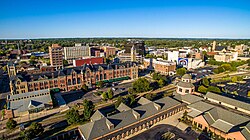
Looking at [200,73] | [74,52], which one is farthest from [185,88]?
[74,52]

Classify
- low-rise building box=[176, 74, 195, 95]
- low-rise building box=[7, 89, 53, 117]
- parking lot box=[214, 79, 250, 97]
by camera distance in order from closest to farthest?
1. low-rise building box=[7, 89, 53, 117]
2. low-rise building box=[176, 74, 195, 95]
3. parking lot box=[214, 79, 250, 97]

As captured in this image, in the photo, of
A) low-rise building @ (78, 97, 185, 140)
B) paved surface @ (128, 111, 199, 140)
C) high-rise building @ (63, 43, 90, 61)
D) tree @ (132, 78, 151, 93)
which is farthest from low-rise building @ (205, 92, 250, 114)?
high-rise building @ (63, 43, 90, 61)

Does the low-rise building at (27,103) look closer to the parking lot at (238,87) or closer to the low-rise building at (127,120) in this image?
the low-rise building at (127,120)

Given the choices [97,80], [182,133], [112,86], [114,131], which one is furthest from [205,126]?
[97,80]

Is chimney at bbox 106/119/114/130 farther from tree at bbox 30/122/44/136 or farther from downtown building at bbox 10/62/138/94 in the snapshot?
downtown building at bbox 10/62/138/94

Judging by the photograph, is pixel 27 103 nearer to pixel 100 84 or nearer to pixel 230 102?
pixel 100 84
